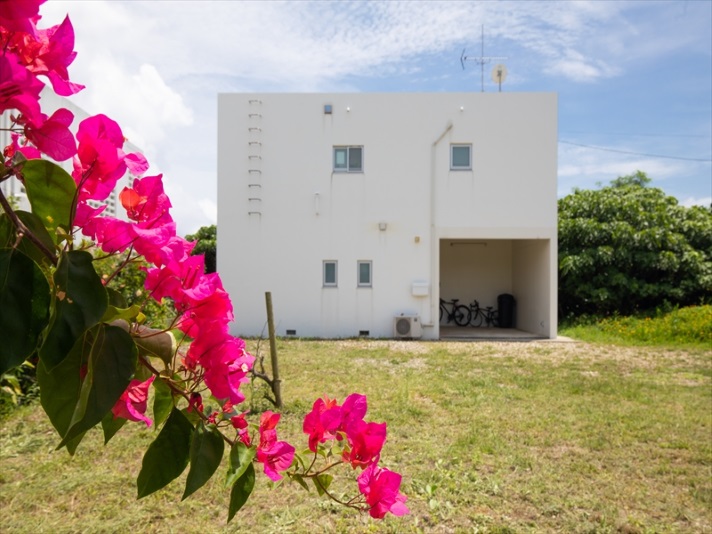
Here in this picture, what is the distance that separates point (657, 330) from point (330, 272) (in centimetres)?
681

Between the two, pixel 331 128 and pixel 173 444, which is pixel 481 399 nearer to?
pixel 173 444

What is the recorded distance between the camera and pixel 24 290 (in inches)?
16.0

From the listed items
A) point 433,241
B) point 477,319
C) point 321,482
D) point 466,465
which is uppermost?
point 433,241

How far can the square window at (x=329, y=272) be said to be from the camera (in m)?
11.0

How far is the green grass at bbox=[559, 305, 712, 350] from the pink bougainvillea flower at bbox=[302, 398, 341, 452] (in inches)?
422

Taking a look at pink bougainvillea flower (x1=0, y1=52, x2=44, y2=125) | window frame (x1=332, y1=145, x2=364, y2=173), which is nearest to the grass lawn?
pink bougainvillea flower (x1=0, y1=52, x2=44, y2=125)

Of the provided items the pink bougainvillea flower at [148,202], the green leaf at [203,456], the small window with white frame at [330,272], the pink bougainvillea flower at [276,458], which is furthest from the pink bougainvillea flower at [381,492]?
the small window with white frame at [330,272]

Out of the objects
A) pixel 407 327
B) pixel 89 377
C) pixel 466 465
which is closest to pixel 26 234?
pixel 89 377


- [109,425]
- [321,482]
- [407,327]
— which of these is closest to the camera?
[109,425]

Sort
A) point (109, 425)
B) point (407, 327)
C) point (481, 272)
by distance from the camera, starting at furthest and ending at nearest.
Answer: point (481, 272) < point (407, 327) < point (109, 425)

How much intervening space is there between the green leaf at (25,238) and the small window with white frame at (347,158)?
427 inches

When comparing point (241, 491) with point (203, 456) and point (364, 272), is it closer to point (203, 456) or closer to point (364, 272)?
point (203, 456)

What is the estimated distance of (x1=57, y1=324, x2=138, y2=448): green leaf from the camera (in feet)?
1.39

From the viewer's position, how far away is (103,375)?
0.44 meters
